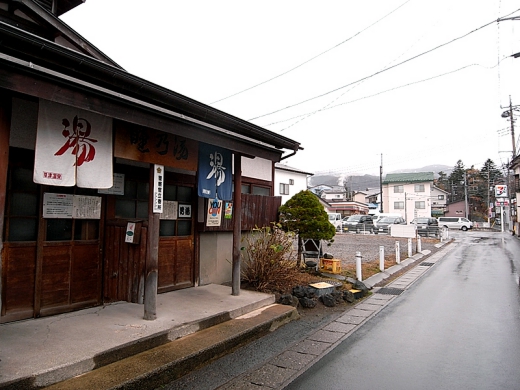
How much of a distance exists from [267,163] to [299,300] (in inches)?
161

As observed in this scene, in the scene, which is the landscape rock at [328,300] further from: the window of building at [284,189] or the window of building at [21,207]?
the window of building at [284,189]

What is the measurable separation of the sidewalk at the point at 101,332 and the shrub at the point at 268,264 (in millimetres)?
1176

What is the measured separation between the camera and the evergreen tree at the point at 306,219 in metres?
10.3

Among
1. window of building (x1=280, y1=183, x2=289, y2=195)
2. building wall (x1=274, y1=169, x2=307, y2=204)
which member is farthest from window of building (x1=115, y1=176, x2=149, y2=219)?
window of building (x1=280, y1=183, x2=289, y2=195)

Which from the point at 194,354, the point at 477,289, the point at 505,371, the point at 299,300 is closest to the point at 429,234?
the point at 477,289

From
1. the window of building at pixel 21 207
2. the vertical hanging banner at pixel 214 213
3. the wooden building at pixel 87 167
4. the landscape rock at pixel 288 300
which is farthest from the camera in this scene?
the vertical hanging banner at pixel 214 213

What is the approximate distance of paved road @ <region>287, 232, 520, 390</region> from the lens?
14.4 ft

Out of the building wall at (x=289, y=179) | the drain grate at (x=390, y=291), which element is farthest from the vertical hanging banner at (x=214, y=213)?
the building wall at (x=289, y=179)

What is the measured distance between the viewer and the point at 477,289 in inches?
400

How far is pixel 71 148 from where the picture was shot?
4.64 m

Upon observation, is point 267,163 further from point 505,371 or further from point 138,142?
point 505,371

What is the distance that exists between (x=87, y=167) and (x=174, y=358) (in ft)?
9.47

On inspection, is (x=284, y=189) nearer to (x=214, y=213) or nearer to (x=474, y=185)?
(x=214, y=213)

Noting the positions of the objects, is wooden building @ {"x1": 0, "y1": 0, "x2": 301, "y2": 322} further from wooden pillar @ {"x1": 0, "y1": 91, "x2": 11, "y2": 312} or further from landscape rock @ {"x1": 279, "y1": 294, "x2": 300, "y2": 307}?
landscape rock @ {"x1": 279, "y1": 294, "x2": 300, "y2": 307}
